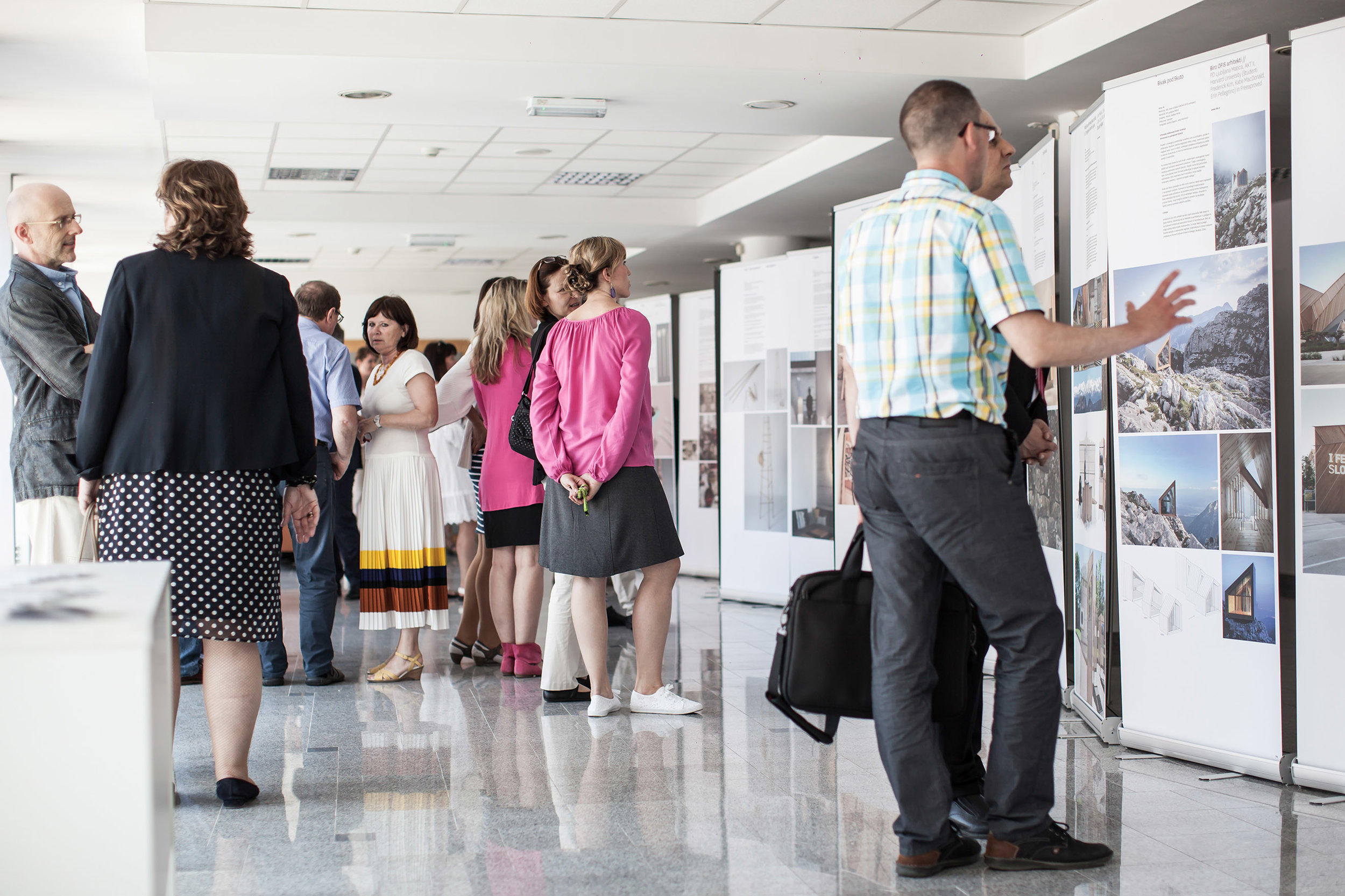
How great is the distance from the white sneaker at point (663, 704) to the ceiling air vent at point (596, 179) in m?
6.02

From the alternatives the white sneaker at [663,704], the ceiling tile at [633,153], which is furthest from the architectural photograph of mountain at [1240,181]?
the ceiling tile at [633,153]

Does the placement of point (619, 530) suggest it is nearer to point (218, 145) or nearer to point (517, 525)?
point (517, 525)

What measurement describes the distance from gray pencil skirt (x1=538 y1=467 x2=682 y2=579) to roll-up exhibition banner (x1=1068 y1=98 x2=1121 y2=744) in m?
1.44

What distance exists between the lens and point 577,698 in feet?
14.7

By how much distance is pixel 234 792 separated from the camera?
311cm

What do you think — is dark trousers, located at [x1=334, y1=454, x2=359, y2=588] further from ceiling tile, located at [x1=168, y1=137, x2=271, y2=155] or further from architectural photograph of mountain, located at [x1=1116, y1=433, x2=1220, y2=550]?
architectural photograph of mountain, located at [x1=1116, y1=433, x2=1220, y2=550]

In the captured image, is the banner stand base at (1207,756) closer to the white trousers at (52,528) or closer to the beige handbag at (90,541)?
the beige handbag at (90,541)

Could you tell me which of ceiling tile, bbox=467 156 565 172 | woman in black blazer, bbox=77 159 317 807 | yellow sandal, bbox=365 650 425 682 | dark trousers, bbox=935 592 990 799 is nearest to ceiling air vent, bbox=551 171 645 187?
ceiling tile, bbox=467 156 565 172

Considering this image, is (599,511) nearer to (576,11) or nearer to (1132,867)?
(1132,867)

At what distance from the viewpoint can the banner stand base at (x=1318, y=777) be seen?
3.24 metres

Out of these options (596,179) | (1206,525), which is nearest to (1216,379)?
(1206,525)

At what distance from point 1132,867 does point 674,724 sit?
1768mm

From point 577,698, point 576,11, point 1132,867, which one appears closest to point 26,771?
point 1132,867

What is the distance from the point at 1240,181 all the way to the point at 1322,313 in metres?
0.46
